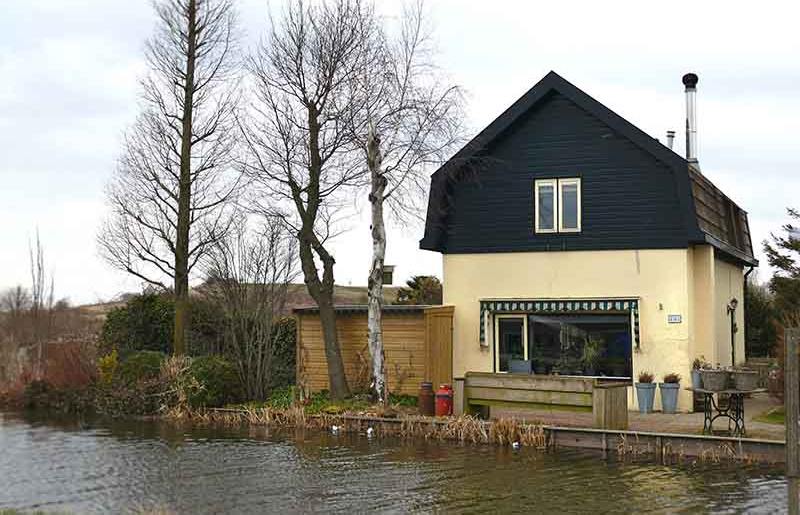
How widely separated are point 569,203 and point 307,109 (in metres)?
5.81

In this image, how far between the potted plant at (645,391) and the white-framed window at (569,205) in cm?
330

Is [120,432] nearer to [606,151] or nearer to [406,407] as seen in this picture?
[406,407]

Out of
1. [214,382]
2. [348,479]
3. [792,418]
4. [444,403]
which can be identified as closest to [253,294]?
[214,382]

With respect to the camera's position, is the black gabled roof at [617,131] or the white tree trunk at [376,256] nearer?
the black gabled roof at [617,131]

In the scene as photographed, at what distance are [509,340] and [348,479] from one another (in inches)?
337

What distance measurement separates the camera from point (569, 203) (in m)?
19.6

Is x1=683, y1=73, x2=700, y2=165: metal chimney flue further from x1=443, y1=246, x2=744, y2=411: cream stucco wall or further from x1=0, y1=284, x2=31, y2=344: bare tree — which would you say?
x1=0, y1=284, x2=31, y2=344: bare tree

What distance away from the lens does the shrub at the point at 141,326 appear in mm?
24656

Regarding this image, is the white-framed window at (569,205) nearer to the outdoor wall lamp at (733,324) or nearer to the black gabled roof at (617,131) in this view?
the black gabled roof at (617,131)

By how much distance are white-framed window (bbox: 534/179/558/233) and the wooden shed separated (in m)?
2.65

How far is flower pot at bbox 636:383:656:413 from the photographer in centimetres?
1812

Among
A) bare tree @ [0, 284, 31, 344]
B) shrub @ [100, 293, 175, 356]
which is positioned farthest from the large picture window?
bare tree @ [0, 284, 31, 344]

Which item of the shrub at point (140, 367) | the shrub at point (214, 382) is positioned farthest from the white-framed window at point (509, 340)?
the shrub at point (140, 367)

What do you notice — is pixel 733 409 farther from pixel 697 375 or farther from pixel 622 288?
pixel 622 288
